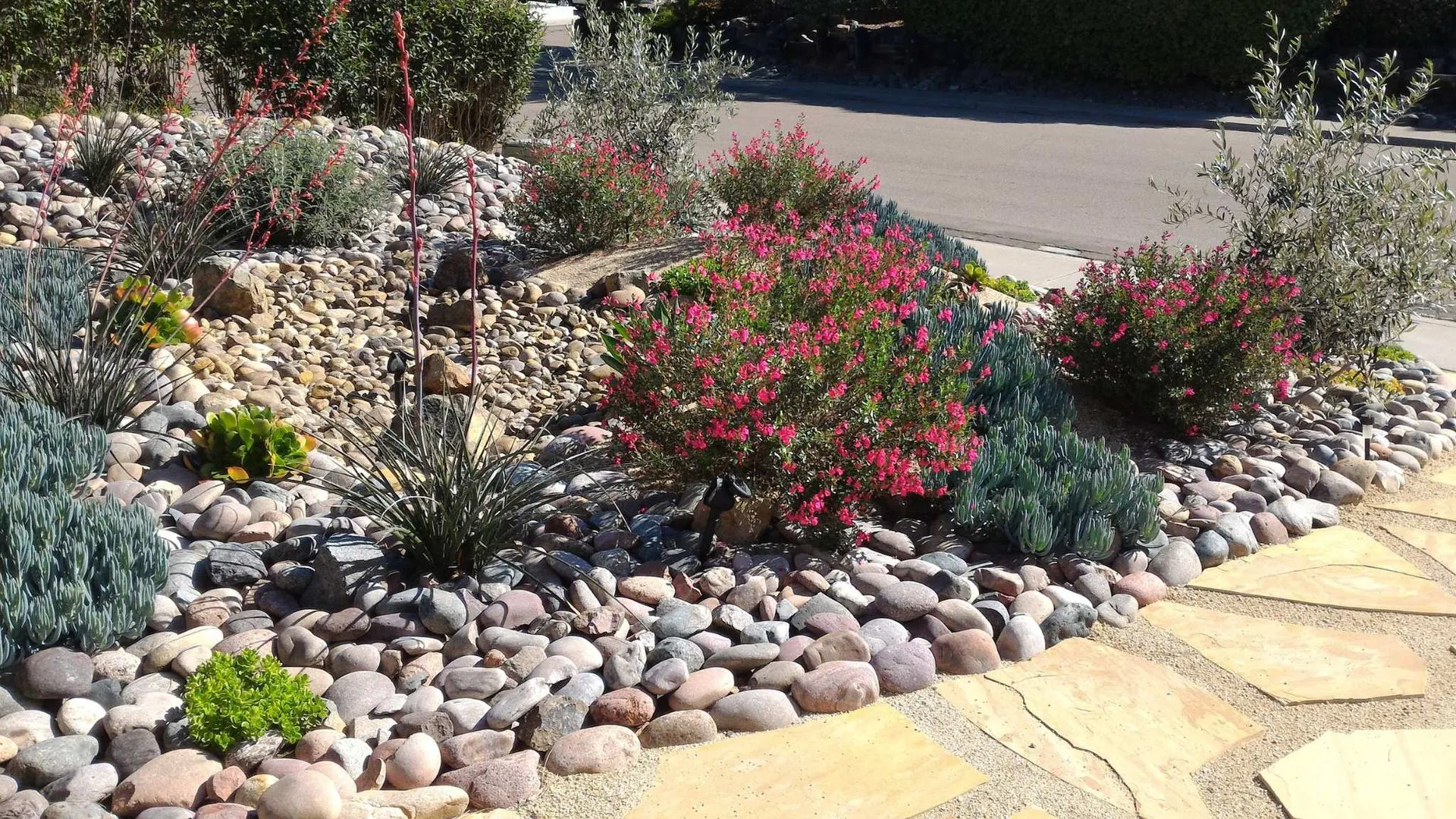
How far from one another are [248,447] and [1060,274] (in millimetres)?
5561

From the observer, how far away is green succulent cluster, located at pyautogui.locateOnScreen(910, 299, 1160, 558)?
3.89 meters

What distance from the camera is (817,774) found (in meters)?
2.84

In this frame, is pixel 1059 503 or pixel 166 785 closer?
pixel 166 785

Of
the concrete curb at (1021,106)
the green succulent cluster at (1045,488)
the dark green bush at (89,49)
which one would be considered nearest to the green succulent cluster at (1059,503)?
the green succulent cluster at (1045,488)

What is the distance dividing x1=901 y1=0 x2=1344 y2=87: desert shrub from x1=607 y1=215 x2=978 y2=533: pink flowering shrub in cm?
1391

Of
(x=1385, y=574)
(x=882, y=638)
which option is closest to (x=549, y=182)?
(x=882, y=638)

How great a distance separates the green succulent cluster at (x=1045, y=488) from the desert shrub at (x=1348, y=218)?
1643 millimetres

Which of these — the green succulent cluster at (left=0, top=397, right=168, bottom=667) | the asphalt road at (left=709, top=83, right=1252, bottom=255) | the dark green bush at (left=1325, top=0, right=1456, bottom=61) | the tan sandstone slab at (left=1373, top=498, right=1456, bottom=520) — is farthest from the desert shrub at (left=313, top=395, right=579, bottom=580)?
the dark green bush at (left=1325, top=0, right=1456, bottom=61)

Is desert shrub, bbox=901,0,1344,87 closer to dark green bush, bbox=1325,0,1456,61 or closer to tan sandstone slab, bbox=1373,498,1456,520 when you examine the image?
dark green bush, bbox=1325,0,1456,61

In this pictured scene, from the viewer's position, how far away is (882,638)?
3459mm

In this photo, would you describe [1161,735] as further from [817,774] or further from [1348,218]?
[1348,218]

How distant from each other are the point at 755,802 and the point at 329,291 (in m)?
4.67

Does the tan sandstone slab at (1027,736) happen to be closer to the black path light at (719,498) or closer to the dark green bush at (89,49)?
the black path light at (719,498)

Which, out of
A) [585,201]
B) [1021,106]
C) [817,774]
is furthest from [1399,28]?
[817,774]
